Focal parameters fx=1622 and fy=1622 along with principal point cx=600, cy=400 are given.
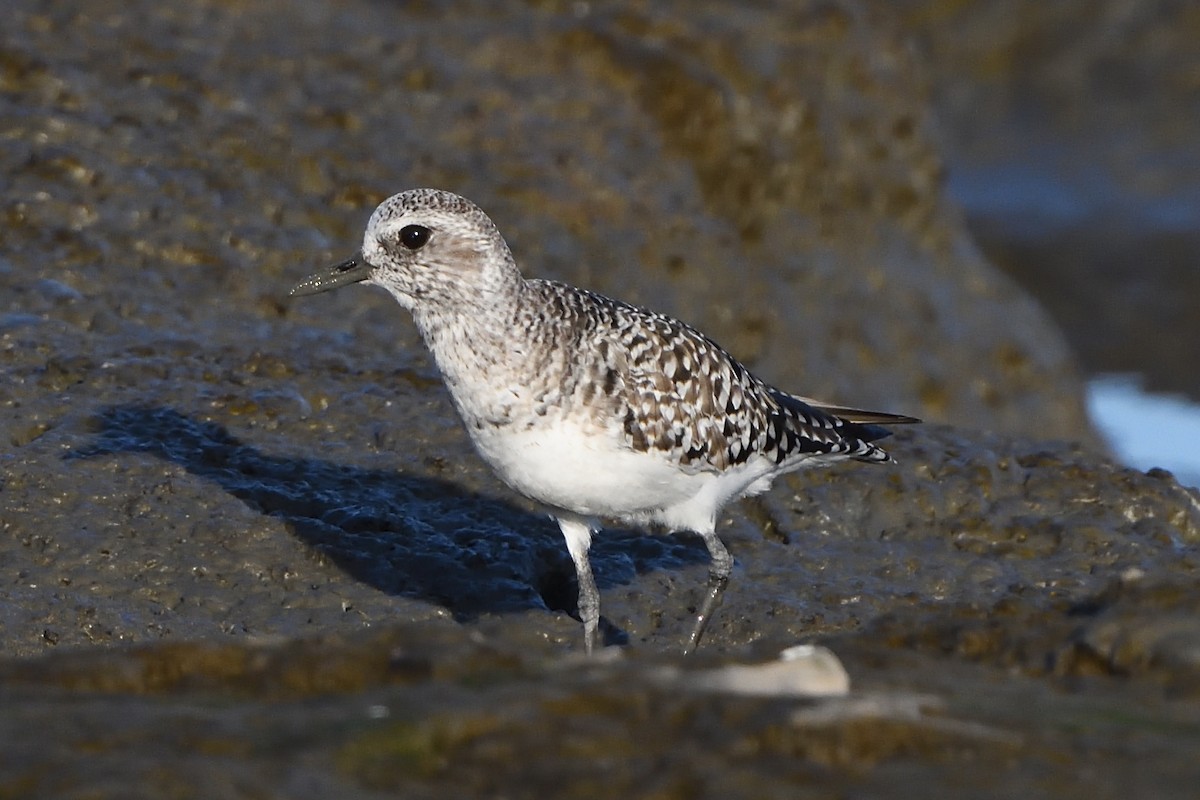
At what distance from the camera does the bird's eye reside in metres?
6.20

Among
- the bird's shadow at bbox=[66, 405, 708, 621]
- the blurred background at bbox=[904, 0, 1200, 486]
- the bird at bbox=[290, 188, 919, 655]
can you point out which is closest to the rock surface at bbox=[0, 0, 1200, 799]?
the bird's shadow at bbox=[66, 405, 708, 621]

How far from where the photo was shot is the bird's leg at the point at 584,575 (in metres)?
6.47

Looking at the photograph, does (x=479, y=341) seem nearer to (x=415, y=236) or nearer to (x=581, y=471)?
(x=415, y=236)

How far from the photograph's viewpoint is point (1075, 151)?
20453mm

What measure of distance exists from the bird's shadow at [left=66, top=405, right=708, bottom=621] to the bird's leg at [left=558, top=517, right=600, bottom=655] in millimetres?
472

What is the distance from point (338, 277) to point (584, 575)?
154 centimetres

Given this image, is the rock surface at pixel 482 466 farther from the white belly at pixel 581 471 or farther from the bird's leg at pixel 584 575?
the white belly at pixel 581 471

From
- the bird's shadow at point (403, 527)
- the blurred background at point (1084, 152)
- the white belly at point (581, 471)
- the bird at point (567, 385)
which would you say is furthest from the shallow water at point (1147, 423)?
the white belly at point (581, 471)

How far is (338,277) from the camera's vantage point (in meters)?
6.38

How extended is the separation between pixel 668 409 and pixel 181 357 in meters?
2.91

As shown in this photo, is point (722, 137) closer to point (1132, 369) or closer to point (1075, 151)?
point (1132, 369)

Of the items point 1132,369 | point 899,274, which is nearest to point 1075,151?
point 1132,369

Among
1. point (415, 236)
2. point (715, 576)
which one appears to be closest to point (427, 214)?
point (415, 236)

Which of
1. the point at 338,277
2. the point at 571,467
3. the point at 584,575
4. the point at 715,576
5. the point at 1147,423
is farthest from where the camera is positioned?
the point at 1147,423
